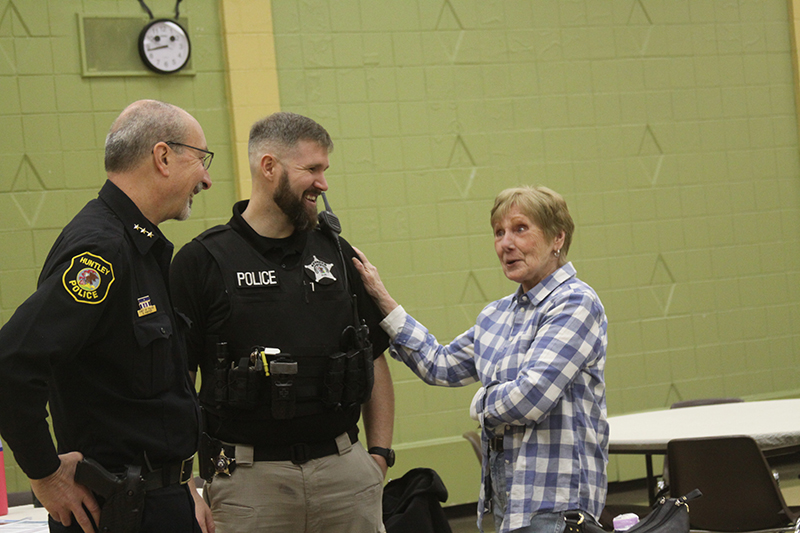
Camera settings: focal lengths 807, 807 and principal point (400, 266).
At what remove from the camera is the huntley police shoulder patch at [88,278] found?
5.32ft

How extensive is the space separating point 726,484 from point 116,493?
2243 mm

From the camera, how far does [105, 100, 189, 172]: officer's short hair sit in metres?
1.87

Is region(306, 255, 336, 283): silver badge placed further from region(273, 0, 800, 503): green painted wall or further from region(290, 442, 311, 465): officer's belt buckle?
region(273, 0, 800, 503): green painted wall

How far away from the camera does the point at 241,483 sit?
7.42ft

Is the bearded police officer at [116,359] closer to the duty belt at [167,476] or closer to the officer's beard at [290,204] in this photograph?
the duty belt at [167,476]

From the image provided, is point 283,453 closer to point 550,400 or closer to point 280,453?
point 280,453

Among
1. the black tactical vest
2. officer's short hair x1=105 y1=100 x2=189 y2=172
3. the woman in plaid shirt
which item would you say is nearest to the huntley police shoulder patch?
officer's short hair x1=105 y1=100 x2=189 y2=172

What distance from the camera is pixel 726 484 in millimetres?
2980

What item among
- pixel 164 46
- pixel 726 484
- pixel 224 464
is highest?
pixel 164 46

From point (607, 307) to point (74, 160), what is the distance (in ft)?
11.1

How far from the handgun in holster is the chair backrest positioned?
203cm

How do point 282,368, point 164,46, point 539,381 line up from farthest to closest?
point 164,46 → point 282,368 → point 539,381

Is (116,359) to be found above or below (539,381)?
above

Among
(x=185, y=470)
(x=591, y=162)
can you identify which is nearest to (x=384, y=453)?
(x=185, y=470)
